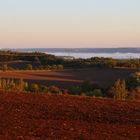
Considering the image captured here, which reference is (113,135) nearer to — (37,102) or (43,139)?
(43,139)

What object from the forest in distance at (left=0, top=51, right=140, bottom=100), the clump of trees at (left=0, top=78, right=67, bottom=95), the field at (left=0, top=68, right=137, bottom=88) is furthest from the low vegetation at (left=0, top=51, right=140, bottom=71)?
the clump of trees at (left=0, top=78, right=67, bottom=95)

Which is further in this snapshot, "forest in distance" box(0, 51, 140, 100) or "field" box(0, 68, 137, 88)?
"field" box(0, 68, 137, 88)

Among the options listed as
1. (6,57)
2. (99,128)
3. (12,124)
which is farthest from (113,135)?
(6,57)

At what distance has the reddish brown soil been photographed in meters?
13.2

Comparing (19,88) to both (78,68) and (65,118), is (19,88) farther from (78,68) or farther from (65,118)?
(78,68)

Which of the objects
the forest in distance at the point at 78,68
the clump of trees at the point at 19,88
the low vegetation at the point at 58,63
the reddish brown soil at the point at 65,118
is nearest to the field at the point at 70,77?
the forest in distance at the point at 78,68

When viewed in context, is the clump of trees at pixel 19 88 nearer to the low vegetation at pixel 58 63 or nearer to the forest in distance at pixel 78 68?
the forest in distance at pixel 78 68

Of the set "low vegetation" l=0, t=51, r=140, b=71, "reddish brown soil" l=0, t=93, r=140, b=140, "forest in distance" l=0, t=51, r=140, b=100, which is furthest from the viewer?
"low vegetation" l=0, t=51, r=140, b=71

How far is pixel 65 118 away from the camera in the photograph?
51.9 ft

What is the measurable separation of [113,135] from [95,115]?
324cm

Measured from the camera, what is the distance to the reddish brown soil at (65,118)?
13172 millimetres

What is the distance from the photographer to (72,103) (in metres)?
19.0

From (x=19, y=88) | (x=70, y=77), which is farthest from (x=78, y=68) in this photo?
(x=19, y=88)

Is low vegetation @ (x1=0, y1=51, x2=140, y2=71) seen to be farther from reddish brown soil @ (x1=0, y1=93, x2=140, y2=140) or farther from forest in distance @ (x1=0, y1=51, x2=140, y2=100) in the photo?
reddish brown soil @ (x1=0, y1=93, x2=140, y2=140)
